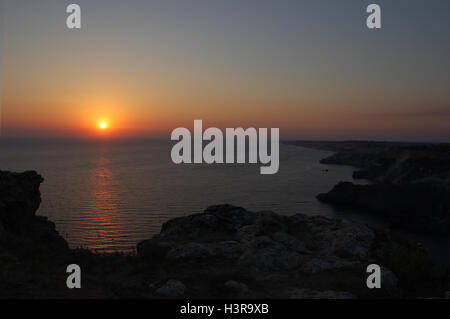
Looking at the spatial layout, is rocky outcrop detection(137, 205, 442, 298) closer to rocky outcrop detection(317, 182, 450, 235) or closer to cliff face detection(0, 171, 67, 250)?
cliff face detection(0, 171, 67, 250)

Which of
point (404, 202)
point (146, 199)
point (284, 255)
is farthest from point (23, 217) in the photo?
point (404, 202)

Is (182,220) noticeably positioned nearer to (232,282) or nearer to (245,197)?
(232,282)

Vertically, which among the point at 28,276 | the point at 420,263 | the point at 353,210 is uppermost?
the point at 28,276

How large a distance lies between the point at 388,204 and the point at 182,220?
63.8 metres

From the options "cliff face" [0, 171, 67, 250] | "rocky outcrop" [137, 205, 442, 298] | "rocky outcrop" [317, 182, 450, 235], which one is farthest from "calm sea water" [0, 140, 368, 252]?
"rocky outcrop" [137, 205, 442, 298]

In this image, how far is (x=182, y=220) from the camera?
671 inches

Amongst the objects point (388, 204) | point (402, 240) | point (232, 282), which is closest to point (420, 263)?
point (402, 240)

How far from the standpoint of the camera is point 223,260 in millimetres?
12961

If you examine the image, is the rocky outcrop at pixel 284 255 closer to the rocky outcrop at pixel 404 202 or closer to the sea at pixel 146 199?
the sea at pixel 146 199

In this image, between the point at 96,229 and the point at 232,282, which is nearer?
the point at 232,282

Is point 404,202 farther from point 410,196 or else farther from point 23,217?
point 23,217

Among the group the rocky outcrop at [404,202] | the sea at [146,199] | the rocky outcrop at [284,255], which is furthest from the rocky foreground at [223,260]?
the rocky outcrop at [404,202]

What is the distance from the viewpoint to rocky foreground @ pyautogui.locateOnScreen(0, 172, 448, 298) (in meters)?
10.1

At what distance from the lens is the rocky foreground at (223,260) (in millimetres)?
10070
